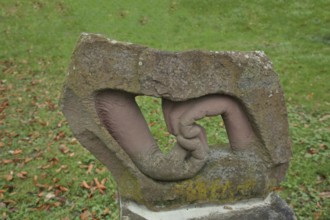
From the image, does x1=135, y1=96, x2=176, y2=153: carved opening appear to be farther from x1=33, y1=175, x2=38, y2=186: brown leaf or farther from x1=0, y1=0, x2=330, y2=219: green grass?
x1=33, y1=175, x2=38, y2=186: brown leaf

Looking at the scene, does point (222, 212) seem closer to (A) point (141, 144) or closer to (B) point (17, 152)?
(A) point (141, 144)

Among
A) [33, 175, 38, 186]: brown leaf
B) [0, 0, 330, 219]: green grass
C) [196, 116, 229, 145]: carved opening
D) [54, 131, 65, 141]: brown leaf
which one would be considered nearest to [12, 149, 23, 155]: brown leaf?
[0, 0, 330, 219]: green grass

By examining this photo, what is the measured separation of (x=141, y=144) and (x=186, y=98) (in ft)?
1.46

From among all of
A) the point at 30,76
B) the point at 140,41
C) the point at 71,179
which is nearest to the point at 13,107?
the point at 30,76

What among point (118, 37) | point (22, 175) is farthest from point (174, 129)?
point (118, 37)

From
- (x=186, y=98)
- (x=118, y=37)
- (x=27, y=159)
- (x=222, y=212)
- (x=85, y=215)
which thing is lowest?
(x=85, y=215)

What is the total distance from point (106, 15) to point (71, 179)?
814 cm

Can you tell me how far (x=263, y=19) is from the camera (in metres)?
11.2

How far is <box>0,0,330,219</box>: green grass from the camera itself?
4.54 meters

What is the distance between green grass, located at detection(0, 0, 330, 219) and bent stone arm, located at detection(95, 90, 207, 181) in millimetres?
1885

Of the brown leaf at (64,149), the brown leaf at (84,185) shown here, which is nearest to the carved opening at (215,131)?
the brown leaf at (84,185)

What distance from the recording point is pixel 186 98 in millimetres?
2389

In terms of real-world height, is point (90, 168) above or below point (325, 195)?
above

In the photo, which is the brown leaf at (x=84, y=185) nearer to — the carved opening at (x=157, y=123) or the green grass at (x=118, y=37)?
the green grass at (x=118, y=37)
